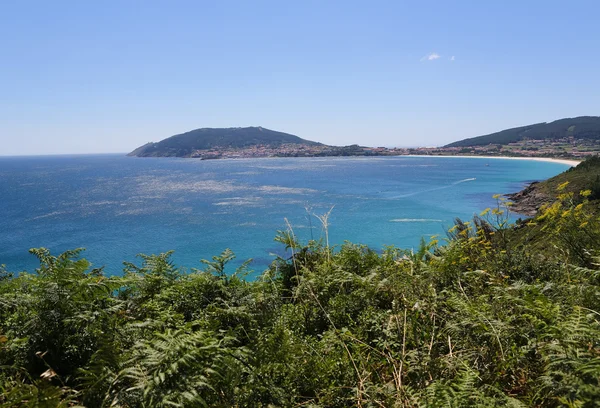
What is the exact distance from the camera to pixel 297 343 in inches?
119

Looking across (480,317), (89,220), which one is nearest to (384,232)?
(480,317)

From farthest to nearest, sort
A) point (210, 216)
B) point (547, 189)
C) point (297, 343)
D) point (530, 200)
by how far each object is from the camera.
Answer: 1. point (210, 216)
2. point (547, 189)
3. point (530, 200)
4. point (297, 343)

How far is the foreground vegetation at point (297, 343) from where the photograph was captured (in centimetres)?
191

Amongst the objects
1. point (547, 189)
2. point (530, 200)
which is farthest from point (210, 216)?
point (547, 189)

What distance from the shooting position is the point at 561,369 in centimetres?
200

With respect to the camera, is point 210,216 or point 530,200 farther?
point 210,216

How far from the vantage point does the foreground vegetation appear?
1.91m

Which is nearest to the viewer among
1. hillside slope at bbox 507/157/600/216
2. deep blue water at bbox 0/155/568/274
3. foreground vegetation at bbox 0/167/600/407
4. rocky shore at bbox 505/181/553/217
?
foreground vegetation at bbox 0/167/600/407

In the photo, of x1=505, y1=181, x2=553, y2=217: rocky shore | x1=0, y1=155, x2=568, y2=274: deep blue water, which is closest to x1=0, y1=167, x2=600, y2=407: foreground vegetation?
x1=0, y1=155, x2=568, y2=274: deep blue water

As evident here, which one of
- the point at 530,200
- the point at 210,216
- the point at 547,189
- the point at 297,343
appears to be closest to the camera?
the point at 297,343

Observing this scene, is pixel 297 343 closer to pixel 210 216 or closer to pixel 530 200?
pixel 210 216

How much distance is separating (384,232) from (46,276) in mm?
40892

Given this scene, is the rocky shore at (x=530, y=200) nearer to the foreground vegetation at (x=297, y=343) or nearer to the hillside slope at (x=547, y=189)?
the hillside slope at (x=547, y=189)

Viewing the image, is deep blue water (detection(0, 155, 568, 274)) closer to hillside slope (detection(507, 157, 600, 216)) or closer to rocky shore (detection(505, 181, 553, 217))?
rocky shore (detection(505, 181, 553, 217))
